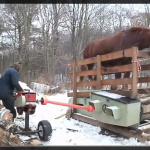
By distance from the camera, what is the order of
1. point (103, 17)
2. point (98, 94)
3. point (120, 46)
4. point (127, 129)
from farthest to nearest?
point (103, 17)
point (120, 46)
point (98, 94)
point (127, 129)

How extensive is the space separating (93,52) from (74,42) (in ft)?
40.5

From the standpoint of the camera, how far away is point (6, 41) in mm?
19578

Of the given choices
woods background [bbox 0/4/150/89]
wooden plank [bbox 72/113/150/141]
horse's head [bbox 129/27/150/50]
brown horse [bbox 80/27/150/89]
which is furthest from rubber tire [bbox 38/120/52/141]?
woods background [bbox 0/4/150/89]

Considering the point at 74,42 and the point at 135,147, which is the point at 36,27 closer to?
the point at 74,42

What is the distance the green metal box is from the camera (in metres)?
4.56

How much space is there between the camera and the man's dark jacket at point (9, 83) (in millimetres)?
5332

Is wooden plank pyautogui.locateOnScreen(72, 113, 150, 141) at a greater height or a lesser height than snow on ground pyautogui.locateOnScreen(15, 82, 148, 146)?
greater

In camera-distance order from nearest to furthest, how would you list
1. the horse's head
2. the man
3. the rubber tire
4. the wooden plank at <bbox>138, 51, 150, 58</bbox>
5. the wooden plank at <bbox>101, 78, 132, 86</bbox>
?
the rubber tire, the wooden plank at <bbox>101, 78, 132, 86</bbox>, the wooden plank at <bbox>138, 51, 150, 58</bbox>, the man, the horse's head

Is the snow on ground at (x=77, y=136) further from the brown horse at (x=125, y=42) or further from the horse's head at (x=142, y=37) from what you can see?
the horse's head at (x=142, y=37)

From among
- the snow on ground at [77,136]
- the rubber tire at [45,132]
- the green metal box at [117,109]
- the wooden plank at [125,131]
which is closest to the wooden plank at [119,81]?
the green metal box at [117,109]

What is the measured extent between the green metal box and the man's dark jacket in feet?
5.66

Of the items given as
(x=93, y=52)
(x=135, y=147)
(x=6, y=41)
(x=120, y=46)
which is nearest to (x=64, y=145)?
(x=135, y=147)

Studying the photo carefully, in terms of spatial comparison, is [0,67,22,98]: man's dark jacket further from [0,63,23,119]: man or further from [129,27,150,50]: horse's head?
[129,27,150,50]: horse's head

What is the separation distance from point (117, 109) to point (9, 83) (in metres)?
2.48
